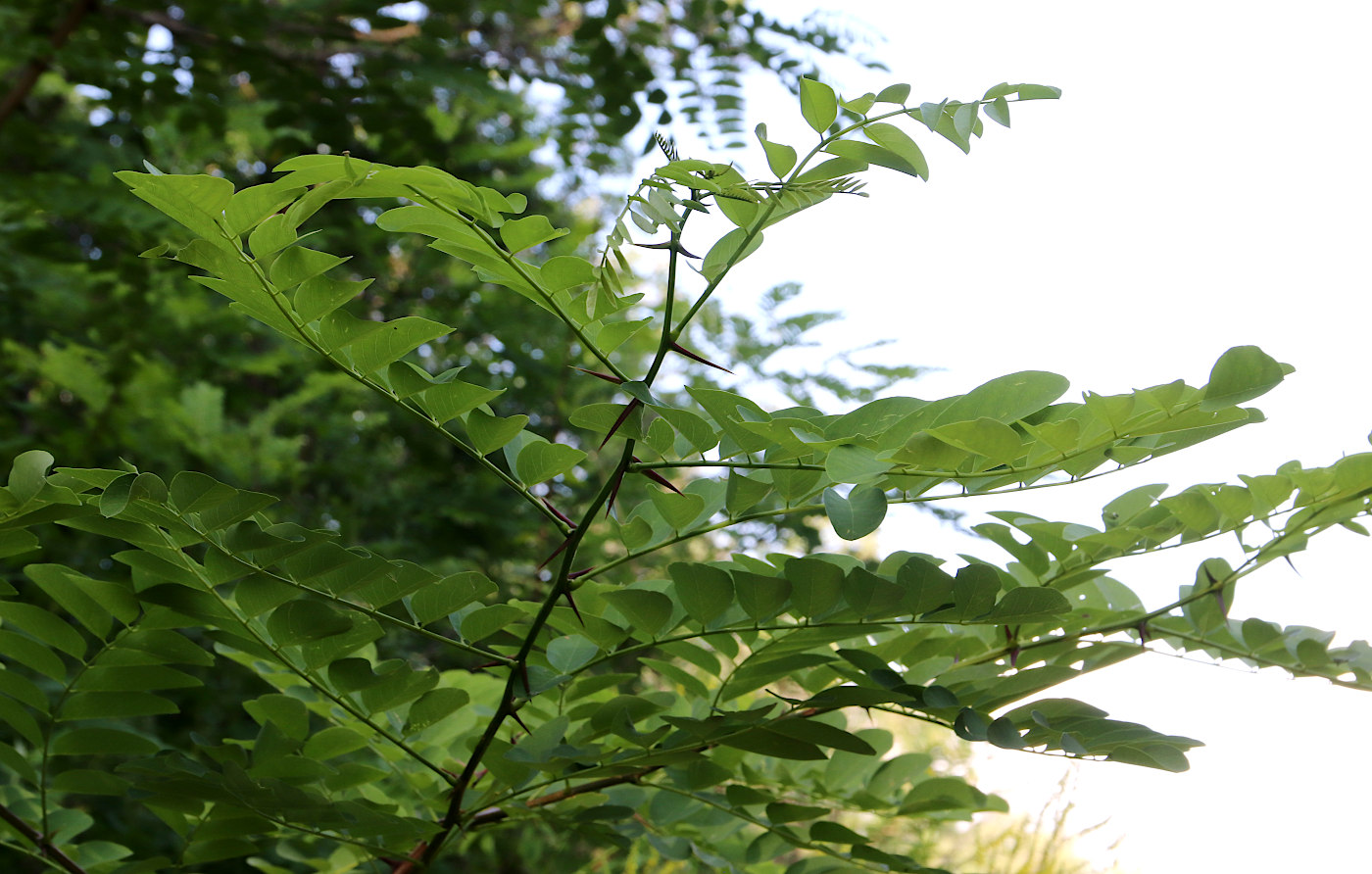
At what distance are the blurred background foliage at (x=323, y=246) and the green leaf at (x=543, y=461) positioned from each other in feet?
2.19

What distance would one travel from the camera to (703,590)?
0.48 metres

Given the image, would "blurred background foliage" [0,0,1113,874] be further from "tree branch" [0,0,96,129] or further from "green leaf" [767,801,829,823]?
"green leaf" [767,801,829,823]

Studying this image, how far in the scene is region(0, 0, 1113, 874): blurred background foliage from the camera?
54.9 inches

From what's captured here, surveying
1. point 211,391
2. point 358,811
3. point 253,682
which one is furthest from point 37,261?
point 358,811

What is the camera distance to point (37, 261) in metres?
1.73

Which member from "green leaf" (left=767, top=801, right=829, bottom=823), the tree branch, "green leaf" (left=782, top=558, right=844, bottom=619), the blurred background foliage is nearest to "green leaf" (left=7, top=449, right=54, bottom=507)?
"green leaf" (left=782, top=558, right=844, bottom=619)

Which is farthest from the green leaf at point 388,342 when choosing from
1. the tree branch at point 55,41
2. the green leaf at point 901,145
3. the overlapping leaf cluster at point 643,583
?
the tree branch at point 55,41

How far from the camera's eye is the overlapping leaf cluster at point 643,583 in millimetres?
393

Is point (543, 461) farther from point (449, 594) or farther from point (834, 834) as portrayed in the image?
point (834, 834)

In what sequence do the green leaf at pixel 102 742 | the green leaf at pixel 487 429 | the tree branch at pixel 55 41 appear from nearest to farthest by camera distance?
the green leaf at pixel 487 429 → the green leaf at pixel 102 742 → the tree branch at pixel 55 41

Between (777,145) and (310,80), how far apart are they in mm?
1224

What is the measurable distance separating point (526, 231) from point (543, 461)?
5.2 inches

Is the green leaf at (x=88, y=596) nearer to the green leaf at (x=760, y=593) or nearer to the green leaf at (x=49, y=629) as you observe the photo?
the green leaf at (x=49, y=629)

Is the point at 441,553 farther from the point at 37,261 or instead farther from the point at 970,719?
the point at 970,719
